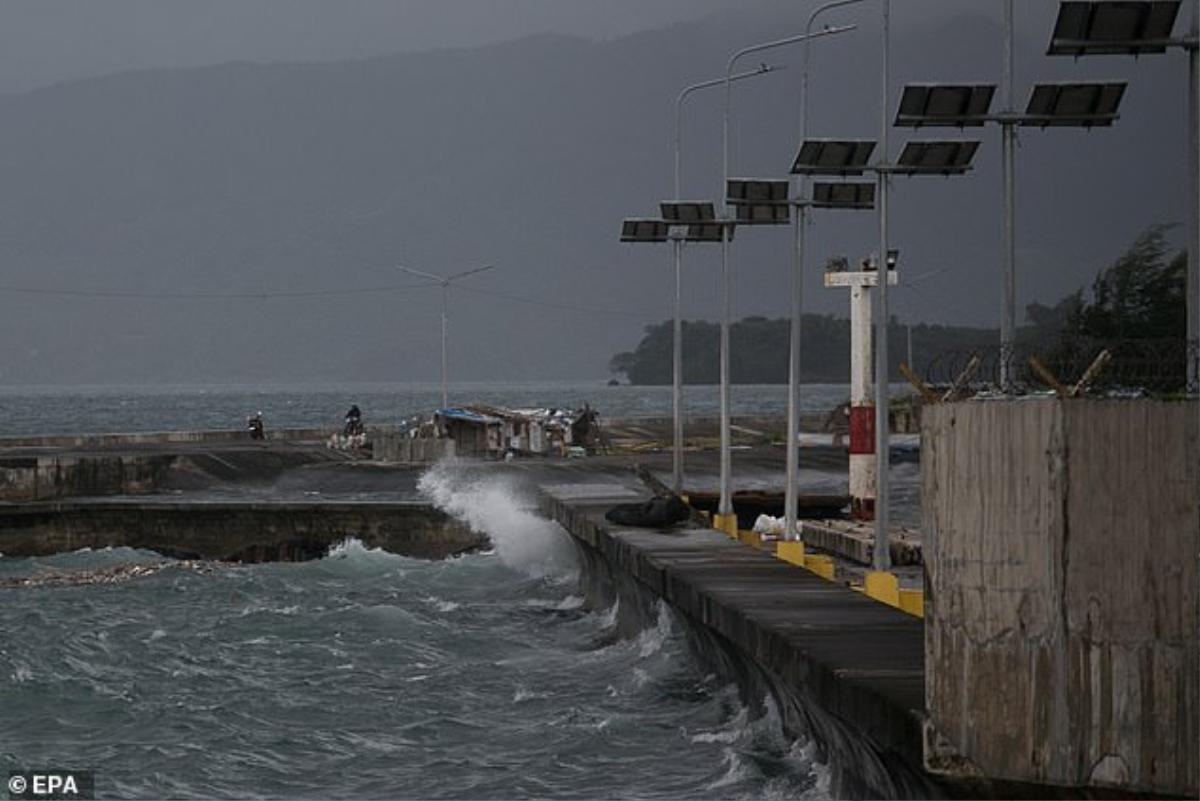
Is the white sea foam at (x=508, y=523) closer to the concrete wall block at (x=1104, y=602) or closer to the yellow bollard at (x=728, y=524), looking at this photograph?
the yellow bollard at (x=728, y=524)

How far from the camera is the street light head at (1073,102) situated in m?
25.0

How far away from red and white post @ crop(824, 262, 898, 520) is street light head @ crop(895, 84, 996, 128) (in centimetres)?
1688

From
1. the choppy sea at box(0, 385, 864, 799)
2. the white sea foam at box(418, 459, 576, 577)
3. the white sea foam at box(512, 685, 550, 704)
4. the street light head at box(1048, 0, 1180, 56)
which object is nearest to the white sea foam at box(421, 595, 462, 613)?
the choppy sea at box(0, 385, 864, 799)

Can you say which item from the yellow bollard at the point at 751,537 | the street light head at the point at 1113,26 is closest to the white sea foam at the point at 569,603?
the yellow bollard at the point at 751,537

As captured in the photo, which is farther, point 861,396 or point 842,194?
point 861,396

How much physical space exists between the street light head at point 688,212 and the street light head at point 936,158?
10.7 meters

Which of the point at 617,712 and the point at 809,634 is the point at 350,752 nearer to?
the point at 617,712

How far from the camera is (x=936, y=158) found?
29.2 metres

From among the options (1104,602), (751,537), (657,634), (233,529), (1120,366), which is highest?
(1120,366)

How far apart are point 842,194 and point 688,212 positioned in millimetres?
5578

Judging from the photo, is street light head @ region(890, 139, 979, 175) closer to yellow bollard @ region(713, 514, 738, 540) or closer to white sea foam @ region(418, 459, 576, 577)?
yellow bollard @ region(713, 514, 738, 540)

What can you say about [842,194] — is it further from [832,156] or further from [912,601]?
[912,601]

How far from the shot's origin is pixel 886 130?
29469 millimetres

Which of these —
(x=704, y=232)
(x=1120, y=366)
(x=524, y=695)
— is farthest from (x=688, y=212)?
(x=1120, y=366)
